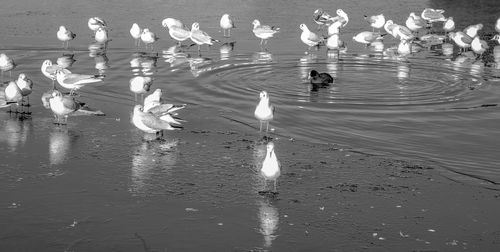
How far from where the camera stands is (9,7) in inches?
1390

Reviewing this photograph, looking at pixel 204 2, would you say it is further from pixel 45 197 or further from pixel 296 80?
pixel 45 197

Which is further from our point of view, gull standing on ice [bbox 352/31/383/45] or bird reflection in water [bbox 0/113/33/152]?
gull standing on ice [bbox 352/31/383/45]

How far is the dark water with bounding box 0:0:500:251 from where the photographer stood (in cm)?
1229

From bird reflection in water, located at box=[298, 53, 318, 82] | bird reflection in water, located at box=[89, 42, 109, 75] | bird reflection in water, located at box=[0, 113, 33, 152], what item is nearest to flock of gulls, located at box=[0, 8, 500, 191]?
bird reflection in water, located at box=[89, 42, 109, 75]

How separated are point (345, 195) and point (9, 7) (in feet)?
88.3

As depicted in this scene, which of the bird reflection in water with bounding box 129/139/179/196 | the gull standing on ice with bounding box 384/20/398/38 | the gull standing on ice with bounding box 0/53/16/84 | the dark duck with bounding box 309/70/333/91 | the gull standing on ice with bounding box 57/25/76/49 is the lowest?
the bird reflection in water with bounding box 129/139/179/196

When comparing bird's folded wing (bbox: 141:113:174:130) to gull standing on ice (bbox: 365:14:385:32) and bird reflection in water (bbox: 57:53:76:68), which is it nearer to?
bird reflection in water (bbox: 57:53:76:68)

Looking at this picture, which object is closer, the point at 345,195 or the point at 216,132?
the point at 345,195

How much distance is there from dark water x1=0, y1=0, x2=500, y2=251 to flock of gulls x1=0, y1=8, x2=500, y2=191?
385 mm

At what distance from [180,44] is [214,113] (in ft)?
37.7

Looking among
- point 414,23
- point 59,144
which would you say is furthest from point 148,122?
point 414,23

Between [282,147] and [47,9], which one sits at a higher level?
[47,9]

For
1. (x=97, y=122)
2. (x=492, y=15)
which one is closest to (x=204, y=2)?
(x=492, y=15)

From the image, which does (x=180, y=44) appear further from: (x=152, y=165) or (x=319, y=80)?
(x=152, y=165)
